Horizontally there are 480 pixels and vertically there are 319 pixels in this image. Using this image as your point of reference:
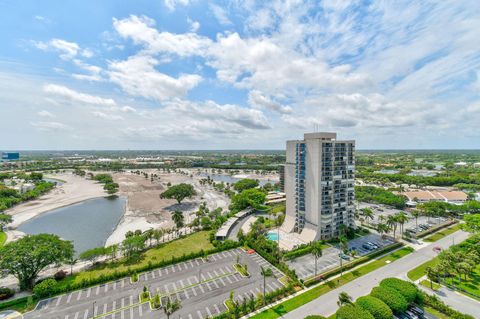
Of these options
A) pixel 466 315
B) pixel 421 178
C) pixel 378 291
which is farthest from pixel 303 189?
pixel 421 178

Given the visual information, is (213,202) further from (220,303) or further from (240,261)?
(220,303)

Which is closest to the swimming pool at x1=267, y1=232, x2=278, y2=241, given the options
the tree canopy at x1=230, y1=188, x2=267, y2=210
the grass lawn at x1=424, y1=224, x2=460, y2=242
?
the tree canopy at x1=230, y1=188, x2=267, y2=210

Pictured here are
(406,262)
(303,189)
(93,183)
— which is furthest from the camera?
(93,183)

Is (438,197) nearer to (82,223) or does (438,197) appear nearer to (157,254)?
(157,254)

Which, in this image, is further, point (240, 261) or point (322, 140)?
point (322, 140)

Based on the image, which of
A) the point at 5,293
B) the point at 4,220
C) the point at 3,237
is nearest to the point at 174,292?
the point at 5,293

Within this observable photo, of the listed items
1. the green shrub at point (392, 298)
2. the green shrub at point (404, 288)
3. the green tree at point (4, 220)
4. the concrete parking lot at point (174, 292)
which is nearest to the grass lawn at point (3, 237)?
Result: the green tree at point (4, 220)
